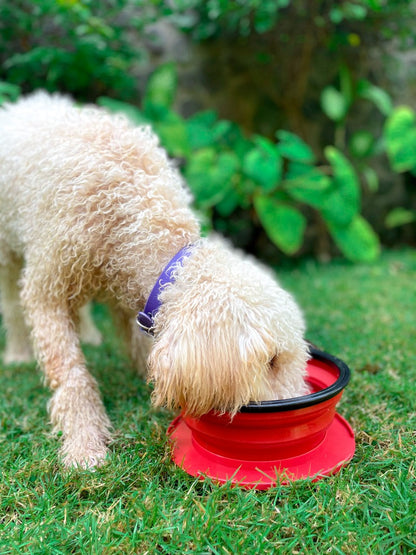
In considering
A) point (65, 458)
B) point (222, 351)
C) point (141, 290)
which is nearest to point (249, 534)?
point (222, 351)

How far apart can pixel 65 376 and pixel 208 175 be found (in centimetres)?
260

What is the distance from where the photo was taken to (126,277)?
1.89 metres

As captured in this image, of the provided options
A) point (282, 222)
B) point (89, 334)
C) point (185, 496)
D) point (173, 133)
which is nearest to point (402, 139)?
point (282, 222)

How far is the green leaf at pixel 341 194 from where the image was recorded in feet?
14.4

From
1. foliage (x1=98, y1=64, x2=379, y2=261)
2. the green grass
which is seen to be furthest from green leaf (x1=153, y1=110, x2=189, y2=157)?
the green grass

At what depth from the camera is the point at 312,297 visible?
12.6 feet

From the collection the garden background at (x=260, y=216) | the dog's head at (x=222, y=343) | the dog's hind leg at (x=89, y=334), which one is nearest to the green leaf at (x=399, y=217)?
the garden background at (x=260, y=216)

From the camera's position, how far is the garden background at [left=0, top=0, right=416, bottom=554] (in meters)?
1.45

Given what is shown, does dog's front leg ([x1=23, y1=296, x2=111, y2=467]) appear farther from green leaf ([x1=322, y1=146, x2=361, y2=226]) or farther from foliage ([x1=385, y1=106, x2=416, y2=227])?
foliage ([x1=385, y1=106, x2=416, y2=227])

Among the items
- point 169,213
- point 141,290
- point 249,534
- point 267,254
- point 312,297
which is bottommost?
point 267,254

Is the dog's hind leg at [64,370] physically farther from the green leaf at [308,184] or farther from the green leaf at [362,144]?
the green leaf at [362,144]

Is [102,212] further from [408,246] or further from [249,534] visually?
[408,246]

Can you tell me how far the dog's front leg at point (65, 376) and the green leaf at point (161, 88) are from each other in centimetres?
281

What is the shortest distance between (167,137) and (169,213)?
8.51ft
